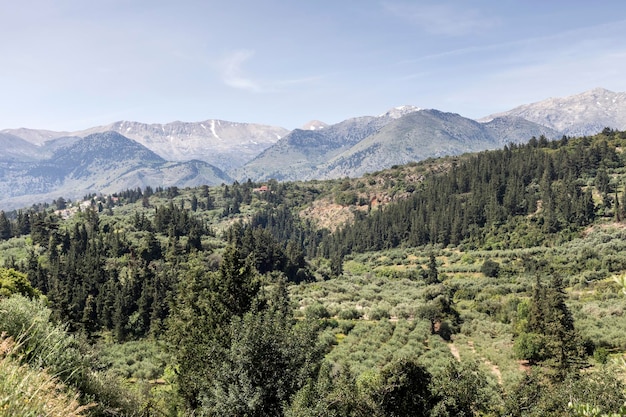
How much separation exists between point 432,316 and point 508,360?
1516 cm

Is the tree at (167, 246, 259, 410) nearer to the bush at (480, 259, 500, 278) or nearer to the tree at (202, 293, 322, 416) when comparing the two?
the tree at (202, 293, 322, 416)

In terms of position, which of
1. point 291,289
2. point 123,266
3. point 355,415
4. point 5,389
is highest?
point 5,389

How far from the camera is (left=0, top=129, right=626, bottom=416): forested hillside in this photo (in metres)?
18.4

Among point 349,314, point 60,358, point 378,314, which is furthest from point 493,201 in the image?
point 60,358

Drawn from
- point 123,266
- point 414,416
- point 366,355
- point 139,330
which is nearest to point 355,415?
point 414,416

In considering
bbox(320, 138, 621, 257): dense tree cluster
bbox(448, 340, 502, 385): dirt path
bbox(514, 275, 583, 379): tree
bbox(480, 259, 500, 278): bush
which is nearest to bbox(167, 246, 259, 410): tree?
bbox(448, 340, 502, 385): dirt path

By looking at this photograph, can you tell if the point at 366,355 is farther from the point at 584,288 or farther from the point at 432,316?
the point at 584,288

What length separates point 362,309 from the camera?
66.1m

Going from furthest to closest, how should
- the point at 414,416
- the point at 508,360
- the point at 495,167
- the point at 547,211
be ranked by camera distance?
the point at 495,167 → the point at 547,211 → the point at 508,360 → the point at 414,416

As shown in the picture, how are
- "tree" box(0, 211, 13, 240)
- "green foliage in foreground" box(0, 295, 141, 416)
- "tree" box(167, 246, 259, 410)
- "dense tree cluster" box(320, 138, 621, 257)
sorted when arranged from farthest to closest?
"dense tree cluster" box(320, 138, 621, 257) → "tree" box(0, 211, 13, 240) → "tree" box(167, 246, 259, 410) → "green foliage in foreground" box(0, 295, 141, 416)

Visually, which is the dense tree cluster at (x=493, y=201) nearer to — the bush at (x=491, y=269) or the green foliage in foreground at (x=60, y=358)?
the bush at (x=491, y=269)

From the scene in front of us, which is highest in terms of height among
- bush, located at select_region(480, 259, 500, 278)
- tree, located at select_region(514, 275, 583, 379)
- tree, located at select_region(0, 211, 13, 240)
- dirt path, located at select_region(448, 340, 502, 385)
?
tree, located at select_region(0, 211, 13, 240)

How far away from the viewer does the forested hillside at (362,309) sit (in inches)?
725

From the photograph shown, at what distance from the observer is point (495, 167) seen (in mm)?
164250
